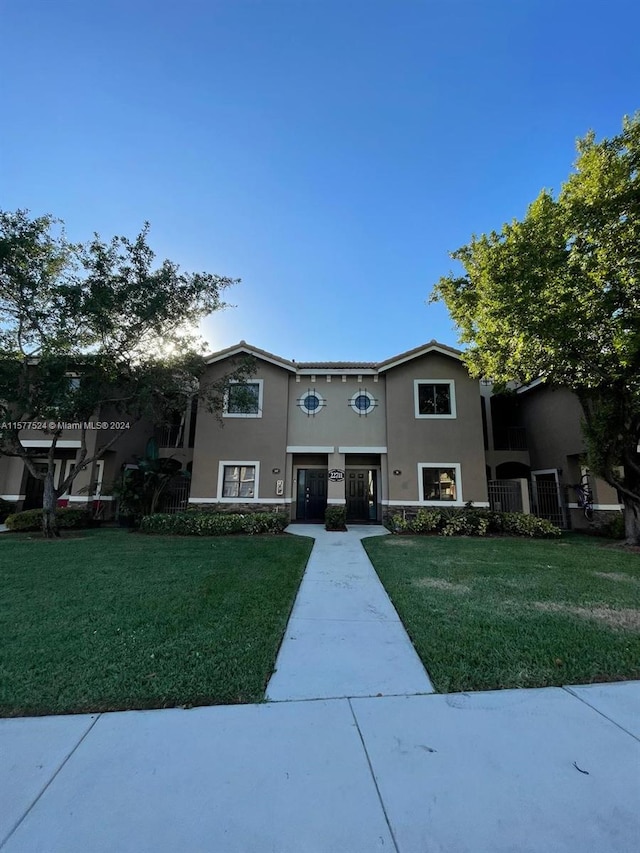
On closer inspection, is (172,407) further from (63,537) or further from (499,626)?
(499,626)

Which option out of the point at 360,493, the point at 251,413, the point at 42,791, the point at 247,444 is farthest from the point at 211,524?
the point at 42,791

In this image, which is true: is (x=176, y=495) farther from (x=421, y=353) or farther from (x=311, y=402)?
(x=421, y=353)

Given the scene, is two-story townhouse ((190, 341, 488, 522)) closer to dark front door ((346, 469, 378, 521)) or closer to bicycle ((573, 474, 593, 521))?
dark front door ((346, 469, 378, 521))

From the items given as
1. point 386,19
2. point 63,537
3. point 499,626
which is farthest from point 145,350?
point 499,626

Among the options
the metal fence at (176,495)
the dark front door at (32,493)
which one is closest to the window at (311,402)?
the metal fence at (176,495)

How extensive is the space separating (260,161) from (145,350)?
6540 mm

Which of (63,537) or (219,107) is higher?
(219,107)

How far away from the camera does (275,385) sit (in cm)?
1503

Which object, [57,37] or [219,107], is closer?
[57,37]

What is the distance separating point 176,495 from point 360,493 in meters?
7.36

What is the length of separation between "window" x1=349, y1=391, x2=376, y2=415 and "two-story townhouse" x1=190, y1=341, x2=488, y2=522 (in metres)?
0.04

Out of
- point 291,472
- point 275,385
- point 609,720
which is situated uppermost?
point 275,385

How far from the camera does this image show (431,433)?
568 inches

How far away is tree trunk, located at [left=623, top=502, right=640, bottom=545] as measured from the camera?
1070cm
